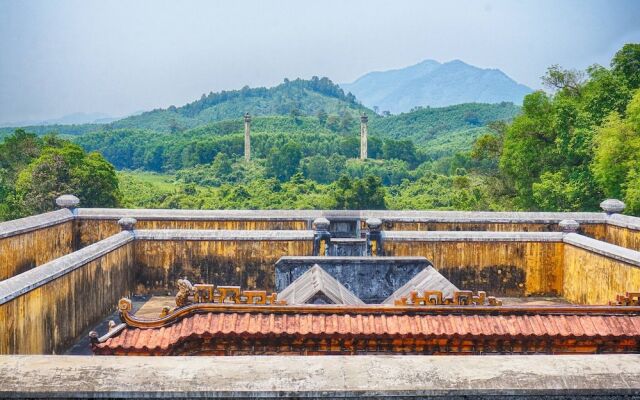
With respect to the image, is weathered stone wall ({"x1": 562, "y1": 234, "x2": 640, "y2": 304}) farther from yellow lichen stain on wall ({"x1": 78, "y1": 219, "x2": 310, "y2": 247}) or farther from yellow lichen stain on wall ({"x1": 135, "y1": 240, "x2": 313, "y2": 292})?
yellow lichen stain on wall ({"x1": 78, "y1": 219, "x2": 310, "y2": 247})

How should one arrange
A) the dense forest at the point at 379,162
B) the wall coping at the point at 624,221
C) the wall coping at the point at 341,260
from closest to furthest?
the wall coping at the point at 341,260, the wall coping at the point at 624,221, the dense forest at the point at 379,162

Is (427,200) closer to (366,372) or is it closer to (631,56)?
(631,56)

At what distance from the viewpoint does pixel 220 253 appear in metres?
12.2

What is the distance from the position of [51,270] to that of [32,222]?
11.7 feet

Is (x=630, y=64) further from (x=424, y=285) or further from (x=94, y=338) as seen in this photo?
(x=94, y=338)

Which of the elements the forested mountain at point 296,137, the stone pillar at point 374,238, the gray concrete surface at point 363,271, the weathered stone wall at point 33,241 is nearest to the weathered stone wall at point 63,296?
the weathered stone wall at point 33,241

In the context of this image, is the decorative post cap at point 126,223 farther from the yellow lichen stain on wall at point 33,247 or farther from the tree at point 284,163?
the tree at point 284,163

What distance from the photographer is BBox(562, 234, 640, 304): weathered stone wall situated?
405 inches

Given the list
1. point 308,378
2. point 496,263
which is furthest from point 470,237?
point 308,378

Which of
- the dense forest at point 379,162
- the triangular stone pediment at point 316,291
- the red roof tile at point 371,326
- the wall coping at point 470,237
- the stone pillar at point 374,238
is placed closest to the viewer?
the red roof tile at point 371,326

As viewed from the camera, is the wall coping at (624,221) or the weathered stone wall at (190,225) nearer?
the wall coping at (624,221)

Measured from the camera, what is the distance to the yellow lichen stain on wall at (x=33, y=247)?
439 inches

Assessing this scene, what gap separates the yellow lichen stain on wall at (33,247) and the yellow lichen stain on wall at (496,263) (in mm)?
6132

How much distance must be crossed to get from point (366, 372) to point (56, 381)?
149 cm
